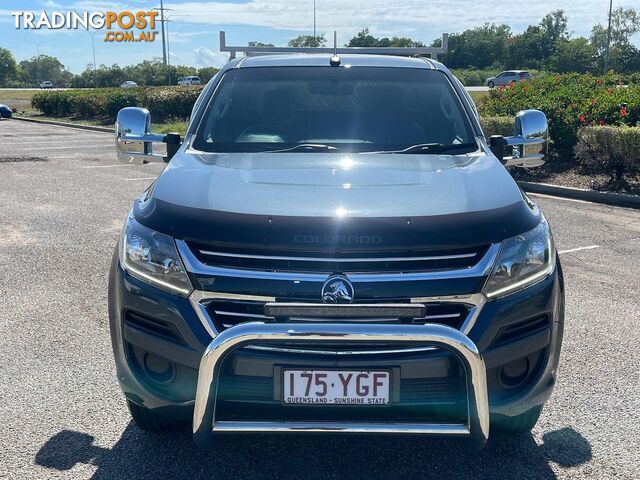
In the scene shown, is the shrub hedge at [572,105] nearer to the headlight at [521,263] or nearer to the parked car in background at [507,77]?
the headlight at [521,263]

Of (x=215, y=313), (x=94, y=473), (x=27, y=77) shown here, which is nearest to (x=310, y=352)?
(x=215, y=313)

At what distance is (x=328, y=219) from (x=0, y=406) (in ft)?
6.98

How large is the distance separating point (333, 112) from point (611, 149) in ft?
25.2

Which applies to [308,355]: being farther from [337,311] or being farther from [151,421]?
[151,421]

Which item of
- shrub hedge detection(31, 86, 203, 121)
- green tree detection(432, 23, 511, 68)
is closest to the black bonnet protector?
shrub hedge detection(31, 86, 203, 121)

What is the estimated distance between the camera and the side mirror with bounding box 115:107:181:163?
419cm

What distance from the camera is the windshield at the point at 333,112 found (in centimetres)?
371

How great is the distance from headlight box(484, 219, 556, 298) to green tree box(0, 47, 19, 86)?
13656 centimetres

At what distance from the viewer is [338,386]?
2.47 meters

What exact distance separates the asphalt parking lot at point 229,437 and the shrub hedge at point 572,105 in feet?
16.4

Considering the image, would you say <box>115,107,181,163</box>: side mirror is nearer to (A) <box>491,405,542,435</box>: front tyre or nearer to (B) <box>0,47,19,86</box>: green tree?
(A) <box>491,405,542,435</box>: front tyre

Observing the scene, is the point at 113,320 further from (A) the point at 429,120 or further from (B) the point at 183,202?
(A) the point at 429,120

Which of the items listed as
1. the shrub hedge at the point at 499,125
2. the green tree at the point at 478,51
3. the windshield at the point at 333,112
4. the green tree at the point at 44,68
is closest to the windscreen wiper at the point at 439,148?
the windshield at the point at 333,112

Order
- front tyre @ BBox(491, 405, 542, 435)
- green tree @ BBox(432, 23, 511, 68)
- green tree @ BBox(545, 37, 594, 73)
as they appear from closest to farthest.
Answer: front tyre @ BBox(491, 405, 542, 435)
green tree @ BBox(545, 37, 594, 73)
green tree @ BBox(432, 23, 511, 68)
